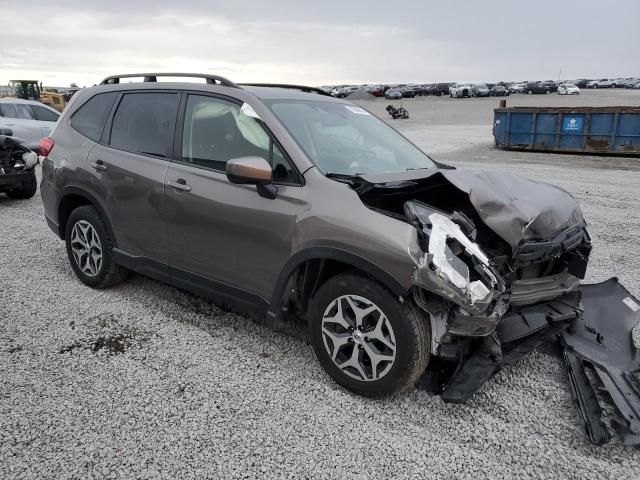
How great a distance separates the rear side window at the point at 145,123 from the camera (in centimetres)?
382

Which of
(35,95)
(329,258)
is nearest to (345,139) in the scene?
(329,258)

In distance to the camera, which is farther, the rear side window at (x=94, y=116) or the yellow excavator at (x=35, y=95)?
the yellow excavator at (x=35, y=95)

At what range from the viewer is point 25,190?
8688 mm

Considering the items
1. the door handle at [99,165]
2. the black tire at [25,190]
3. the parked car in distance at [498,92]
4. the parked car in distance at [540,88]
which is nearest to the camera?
the door handle at [99,165]

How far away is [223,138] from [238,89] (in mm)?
364

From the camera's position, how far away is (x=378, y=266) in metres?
2.71

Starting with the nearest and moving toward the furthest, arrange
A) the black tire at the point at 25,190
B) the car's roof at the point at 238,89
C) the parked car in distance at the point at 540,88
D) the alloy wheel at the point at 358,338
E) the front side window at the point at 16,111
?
the alloy wheel at the point at 358,338
the car's roof at the point at 238,89
the black tire at the point at 25,190
the front side window at the point at 16,111
the parked car in distance at the point at 540,88

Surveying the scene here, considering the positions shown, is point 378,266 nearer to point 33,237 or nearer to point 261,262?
point 261,262

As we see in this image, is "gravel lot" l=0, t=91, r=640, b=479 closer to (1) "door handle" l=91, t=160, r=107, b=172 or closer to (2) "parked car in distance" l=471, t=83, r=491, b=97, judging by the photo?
(1) "door handle" l=91, t=160, r=107, b=172

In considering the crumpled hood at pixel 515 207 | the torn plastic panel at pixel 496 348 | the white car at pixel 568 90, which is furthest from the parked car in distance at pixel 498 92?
the torn plastic panel at pixel 496 348

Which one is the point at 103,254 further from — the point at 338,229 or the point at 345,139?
the point at 338,229

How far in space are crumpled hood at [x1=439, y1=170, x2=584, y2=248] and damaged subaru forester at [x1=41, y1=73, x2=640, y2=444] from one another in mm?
11

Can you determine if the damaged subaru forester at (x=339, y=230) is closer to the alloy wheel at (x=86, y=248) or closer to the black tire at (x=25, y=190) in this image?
the alloy wheel at (x=86, y=248)

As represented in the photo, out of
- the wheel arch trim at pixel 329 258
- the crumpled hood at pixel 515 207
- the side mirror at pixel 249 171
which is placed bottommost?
the wheel arch trim at pixel 329 258
